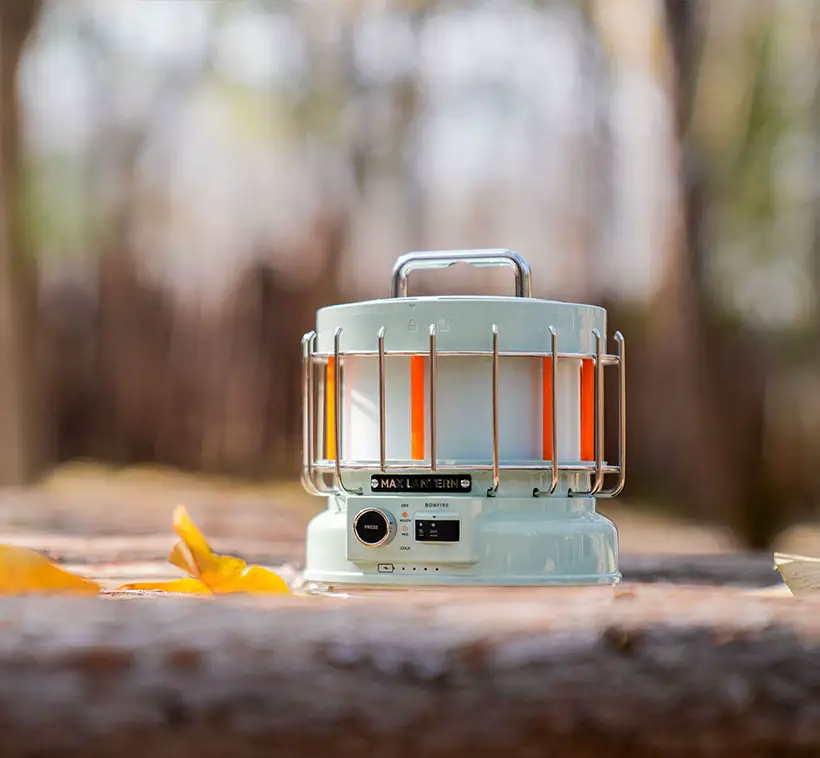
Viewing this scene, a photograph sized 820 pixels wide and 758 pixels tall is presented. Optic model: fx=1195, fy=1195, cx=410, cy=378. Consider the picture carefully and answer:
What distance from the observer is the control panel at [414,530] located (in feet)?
2.83

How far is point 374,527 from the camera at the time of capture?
2.88 feet

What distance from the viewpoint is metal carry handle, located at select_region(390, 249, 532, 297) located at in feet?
3.18

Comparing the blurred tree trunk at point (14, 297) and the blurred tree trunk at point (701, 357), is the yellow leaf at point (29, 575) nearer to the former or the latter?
the blurred tree trunk at point (701, 357)

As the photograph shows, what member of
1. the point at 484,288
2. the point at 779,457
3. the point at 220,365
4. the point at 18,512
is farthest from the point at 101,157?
the point at 18,512

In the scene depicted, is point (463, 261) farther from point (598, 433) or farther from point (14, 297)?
point (14, 297)

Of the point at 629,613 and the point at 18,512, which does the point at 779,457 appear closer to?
the point at 18,512

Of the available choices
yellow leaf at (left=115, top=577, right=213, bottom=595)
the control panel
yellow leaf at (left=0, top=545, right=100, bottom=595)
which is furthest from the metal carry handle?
yellow leaf at (left=0, top=545, right=100, bottom=595)

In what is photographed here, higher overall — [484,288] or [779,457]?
[484,288]

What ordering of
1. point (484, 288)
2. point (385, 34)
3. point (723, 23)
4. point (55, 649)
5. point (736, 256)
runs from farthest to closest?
1. point (385, 34)
2. point (484, 288)
3. point (736, 256)
4. point (723, 23)
5. point (55, 649)

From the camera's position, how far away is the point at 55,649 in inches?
16.5

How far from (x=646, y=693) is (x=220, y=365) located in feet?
15.7

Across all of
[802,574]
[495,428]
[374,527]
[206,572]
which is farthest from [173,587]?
[802,574]

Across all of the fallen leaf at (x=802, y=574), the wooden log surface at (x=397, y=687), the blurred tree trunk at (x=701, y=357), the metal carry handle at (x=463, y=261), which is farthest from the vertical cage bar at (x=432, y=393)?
the blurred tree trunk at (x=701, y=357)

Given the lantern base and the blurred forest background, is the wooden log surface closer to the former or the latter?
the lantern base
